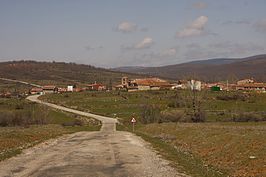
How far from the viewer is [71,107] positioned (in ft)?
340

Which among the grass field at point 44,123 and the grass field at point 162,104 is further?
the grass field at point 162,104

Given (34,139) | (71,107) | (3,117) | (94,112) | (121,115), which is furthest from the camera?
(71,107)

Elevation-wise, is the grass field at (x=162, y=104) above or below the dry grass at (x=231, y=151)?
below

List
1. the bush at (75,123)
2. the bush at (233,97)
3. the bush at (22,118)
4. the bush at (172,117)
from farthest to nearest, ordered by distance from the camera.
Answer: the bush at (233,97) < the bush at (172,117) < the bush at (75,123) < the bush at (22,118)

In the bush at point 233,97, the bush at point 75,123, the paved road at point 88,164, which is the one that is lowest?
the bush at point 75,123

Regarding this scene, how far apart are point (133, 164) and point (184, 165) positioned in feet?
7.77

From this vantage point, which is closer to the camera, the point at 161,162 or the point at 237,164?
the point at 237,164

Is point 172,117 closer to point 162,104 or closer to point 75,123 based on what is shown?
point 75,123

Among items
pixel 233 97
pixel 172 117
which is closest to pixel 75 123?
pixel 172 117

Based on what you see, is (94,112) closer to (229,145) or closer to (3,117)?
(3,117)

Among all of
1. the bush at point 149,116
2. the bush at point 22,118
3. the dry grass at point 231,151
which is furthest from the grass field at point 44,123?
the dry grass at point 231,151

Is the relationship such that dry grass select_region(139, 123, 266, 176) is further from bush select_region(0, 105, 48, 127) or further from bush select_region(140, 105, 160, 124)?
bush select_region(0, 105, 48, 127)

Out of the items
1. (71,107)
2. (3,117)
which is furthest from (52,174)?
(71,107)

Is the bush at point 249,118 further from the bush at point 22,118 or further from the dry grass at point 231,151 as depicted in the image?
the dry grass at point 231,151
